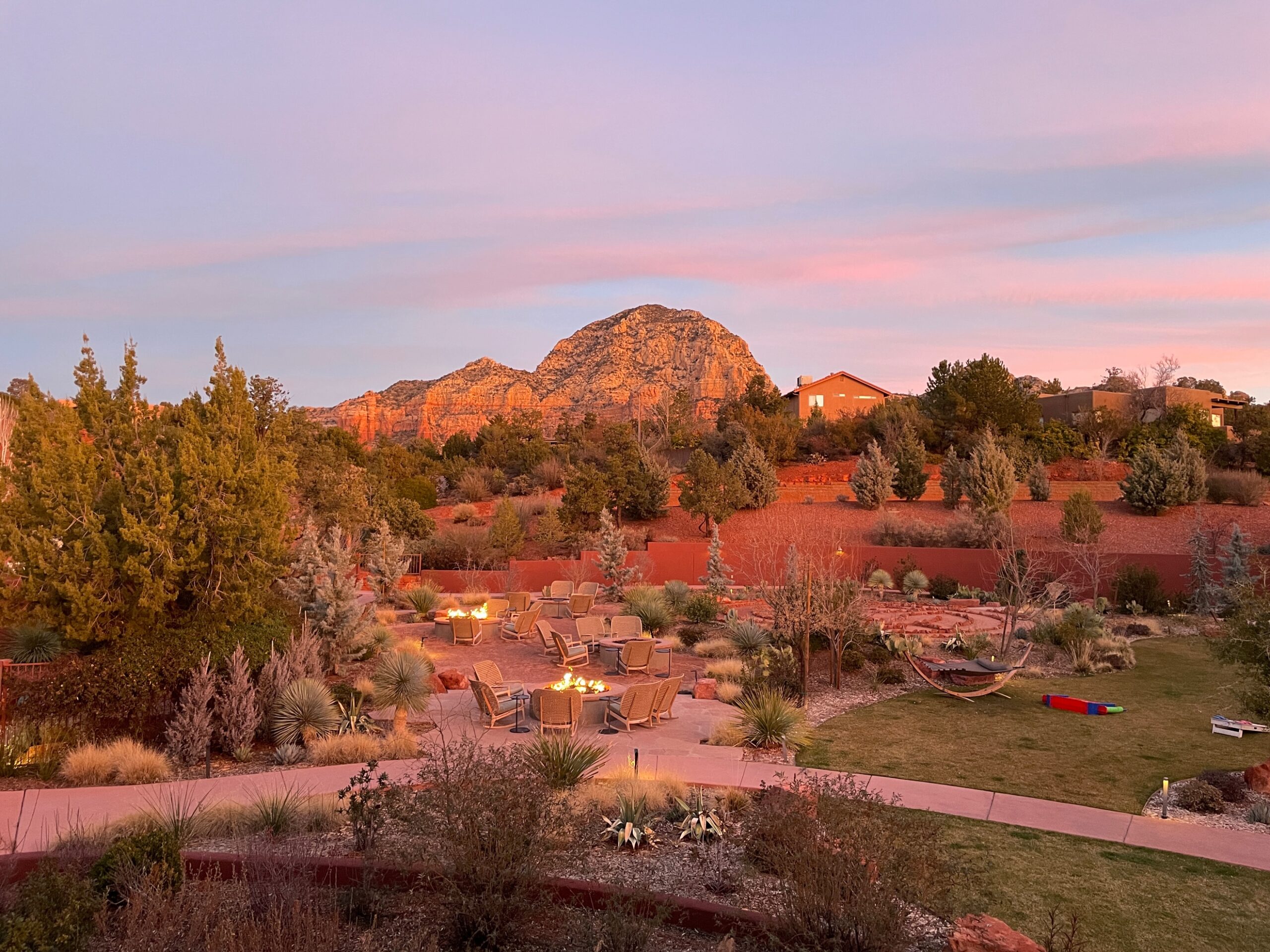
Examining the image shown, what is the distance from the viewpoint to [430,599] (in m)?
18.7

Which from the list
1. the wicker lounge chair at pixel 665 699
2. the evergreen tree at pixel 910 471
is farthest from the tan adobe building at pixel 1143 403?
the wicker lounge chair at pixel 665 699

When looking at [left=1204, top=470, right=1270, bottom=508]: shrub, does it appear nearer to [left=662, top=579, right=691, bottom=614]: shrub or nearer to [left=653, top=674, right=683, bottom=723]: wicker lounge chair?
[left=662, top=579, right=691, bottom=614]: shrub

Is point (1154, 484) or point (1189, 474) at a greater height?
point (1189, 474)

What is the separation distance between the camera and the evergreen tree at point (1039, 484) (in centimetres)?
3077

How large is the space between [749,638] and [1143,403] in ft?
132

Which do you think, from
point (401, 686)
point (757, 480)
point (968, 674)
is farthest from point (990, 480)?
point (401, 686)

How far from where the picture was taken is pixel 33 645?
30.0 feet

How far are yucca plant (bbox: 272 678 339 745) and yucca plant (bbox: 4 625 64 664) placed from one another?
2.48 m

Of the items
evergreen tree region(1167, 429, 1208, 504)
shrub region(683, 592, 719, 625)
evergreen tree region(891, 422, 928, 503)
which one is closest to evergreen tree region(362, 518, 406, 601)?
shrub region(683, 592, 719, 625)

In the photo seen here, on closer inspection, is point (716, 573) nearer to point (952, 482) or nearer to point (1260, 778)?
point (952, 482)

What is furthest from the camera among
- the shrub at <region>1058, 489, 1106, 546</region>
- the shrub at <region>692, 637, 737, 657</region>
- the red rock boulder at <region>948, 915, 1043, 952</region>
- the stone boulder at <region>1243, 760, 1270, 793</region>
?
the shrub at <region>1058, 489, 1106, 546</region>

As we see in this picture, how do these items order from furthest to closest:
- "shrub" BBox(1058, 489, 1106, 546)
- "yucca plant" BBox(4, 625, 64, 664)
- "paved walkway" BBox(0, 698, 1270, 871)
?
"shrub" BBox(1058, 489, 1106, 546) < "yucca plant" BBox(4, 625, 64, 664) < "paved walkway" BBox(0, 698, 1270, 871)

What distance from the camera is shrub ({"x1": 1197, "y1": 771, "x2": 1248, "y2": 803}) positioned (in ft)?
23.8

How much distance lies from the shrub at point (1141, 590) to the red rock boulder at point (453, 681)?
1591 centimetres
